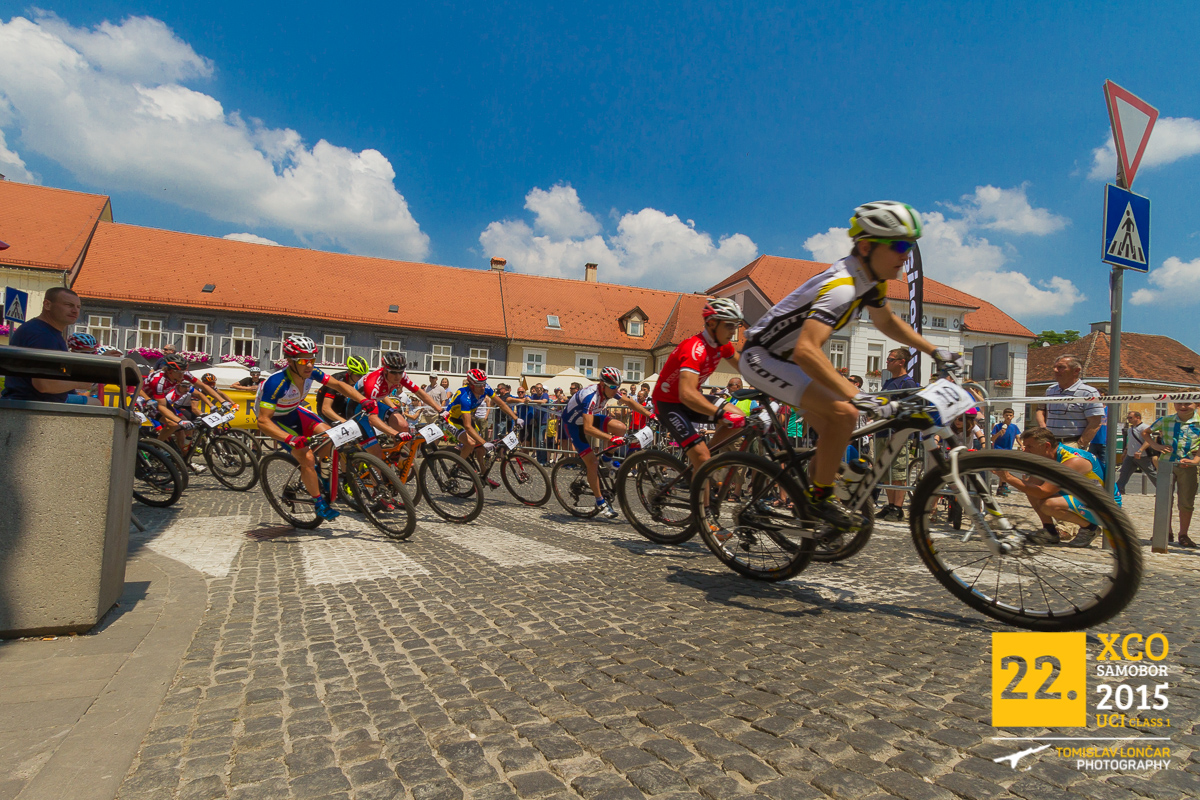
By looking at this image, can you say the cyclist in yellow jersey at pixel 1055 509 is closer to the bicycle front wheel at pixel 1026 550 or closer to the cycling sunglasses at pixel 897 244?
the bicycle front wheel at pixel 1026 550

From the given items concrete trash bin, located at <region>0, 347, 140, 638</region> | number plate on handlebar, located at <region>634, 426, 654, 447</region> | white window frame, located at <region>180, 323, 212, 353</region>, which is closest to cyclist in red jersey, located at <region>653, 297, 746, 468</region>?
number plate on handlebar, located at <region>634, 426, 654, 447</region>

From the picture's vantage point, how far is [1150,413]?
1384 cm

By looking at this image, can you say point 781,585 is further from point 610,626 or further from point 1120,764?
point 1120,764

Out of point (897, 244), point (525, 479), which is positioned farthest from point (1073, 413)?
point (525, 479)

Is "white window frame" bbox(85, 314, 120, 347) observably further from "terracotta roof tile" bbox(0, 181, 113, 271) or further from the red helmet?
the red helmet

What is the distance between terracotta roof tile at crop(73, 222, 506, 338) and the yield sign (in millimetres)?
35935

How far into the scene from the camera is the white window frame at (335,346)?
37094mm

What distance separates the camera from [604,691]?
8.61ft

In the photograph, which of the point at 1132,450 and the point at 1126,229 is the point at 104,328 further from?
the point at 1132,450

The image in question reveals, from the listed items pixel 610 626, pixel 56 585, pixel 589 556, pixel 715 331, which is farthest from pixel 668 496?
pixel 56 585

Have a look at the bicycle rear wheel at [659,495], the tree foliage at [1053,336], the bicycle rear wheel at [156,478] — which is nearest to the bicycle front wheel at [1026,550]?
the bicycle rear wheel at [659,495]

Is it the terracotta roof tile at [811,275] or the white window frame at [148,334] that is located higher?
the terracotta roof tile at [811,275]

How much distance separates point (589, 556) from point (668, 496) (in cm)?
88

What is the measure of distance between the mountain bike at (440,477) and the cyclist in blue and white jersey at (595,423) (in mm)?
1229
